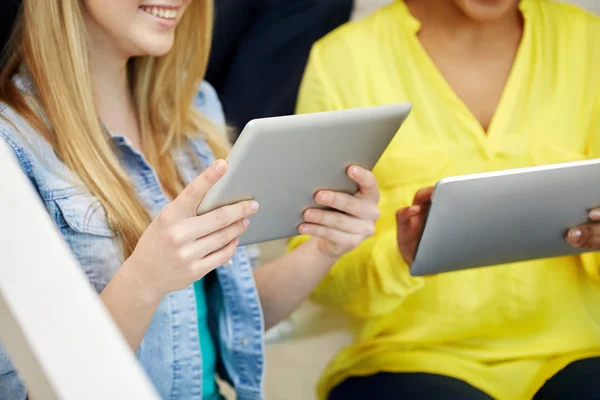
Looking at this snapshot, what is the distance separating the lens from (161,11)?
0.97 metres

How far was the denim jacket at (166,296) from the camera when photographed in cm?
86

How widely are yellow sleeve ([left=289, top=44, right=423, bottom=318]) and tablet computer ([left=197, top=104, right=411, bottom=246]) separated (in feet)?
0.57

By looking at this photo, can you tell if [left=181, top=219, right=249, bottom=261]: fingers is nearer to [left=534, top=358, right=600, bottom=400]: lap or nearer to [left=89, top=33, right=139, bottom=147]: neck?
[left=89, top=33, right=139, bottom=147]: neck

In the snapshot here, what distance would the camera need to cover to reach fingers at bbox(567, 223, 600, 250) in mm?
988

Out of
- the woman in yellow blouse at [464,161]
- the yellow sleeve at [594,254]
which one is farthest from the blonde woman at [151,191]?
the yellow sleeve at [594,254]

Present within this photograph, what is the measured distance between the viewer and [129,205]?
0.92 meters

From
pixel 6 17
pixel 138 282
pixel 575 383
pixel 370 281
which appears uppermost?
pixel 6 17

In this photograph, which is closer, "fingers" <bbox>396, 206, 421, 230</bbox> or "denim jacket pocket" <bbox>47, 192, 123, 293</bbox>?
"denim jacket pocket" <bbox>47, 192, 123, 293</bbox>

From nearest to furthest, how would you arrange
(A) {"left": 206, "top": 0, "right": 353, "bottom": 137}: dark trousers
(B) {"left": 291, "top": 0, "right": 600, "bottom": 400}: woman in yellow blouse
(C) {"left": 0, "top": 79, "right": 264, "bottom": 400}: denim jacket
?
1. (C) {"left": 0, "top": 79, "right": 264, "bottom": 400}: denim jacket
2. (B) {"left": 291, "top": 0, "right": 600, "bottom": 400}: woman in yellow blouse
3. (A) {"left": 206, "top": 0, "right": 353, "bottom": 137}: dark trousers

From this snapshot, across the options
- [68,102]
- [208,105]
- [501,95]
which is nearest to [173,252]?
[68,102]

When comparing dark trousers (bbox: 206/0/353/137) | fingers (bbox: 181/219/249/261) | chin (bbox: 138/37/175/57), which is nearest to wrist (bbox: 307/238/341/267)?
fingers (bbox: 181/219/249/261)

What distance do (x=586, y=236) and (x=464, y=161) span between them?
203mm

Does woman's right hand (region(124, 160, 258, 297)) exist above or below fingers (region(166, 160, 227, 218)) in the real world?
below

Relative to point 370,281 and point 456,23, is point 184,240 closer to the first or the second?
point 370,281
